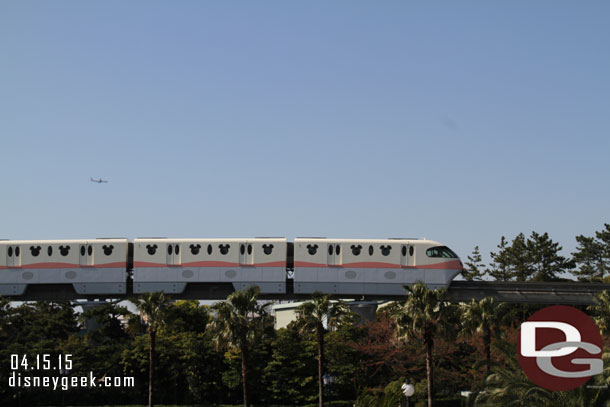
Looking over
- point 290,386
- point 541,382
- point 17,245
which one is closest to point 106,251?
point 17,245

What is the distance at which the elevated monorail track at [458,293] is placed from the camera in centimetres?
5397

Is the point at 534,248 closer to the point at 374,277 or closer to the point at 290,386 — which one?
the point at 374,277

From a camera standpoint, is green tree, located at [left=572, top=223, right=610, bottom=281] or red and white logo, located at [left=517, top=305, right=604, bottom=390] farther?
green tree, located at [left=572, top=223, right=610, bottom=281]

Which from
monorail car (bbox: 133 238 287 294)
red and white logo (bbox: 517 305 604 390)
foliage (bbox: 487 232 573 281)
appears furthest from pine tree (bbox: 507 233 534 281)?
red and white logo (bbox: 517 305 604 390)

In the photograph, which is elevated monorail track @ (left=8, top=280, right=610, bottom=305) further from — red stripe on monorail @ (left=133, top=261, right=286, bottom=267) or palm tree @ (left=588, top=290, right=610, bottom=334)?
palm tree @ (left=588, top=290, right=610, bottom=334)

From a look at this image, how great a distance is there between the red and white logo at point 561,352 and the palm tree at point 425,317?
13.6m

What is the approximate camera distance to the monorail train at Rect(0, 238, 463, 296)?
52.1m

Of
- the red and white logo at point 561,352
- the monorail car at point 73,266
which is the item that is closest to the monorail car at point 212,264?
the monorail car at point 73,266

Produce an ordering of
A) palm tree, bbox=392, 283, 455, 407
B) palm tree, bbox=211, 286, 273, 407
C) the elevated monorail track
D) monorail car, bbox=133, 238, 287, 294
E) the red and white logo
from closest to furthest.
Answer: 1. the red and white logo
2. palm tree, bbox=392, 283, 455, 407
3. palm tree, bbox=211, 286, 273, 407
4. monorail car, bbox=133, 238, 287, 294
5. the elevated monorail track

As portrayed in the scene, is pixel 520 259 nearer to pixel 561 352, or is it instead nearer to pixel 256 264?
pixel 256 264

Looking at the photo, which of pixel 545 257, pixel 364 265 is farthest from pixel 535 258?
pixel 364 265

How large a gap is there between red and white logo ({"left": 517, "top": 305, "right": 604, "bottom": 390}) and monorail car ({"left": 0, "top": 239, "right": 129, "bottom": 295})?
37430 millimetres

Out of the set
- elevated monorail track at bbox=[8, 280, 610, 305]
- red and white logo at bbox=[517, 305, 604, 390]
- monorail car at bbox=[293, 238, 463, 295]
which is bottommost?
red and white logo at bbox=[517, 305, 604, 390]

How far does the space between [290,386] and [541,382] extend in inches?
1067
